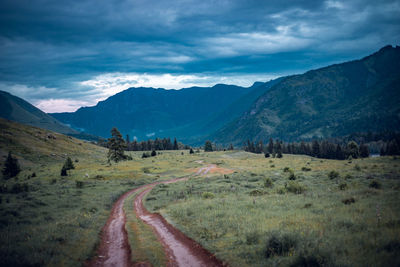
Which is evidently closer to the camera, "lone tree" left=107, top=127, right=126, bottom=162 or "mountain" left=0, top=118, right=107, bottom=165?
"lone tree" left=107, top=127, right=126, bottom=162

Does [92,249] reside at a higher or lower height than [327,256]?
lower

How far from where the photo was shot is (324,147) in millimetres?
163250

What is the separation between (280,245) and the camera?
11.1 meters

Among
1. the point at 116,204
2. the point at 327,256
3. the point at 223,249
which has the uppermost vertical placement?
the point at 327,256

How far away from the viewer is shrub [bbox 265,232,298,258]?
10914mm

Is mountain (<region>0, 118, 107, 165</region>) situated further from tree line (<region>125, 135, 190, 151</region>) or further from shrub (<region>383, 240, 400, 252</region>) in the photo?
shrub (<region>383, 240, 400, 252</region>)

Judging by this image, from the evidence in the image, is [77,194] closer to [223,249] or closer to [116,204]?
[116,204]

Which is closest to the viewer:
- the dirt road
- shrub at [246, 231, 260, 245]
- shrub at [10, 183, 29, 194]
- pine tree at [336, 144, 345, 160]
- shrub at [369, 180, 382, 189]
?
the dirt road

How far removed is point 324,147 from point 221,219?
17291 centimetres

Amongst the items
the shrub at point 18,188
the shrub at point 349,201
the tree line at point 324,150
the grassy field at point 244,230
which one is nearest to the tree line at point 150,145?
the tree line at point 324,150

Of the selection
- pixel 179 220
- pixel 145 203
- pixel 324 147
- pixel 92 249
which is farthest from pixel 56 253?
pixel 324 147

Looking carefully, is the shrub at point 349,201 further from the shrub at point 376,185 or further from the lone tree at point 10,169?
the lone tree at point 10,169

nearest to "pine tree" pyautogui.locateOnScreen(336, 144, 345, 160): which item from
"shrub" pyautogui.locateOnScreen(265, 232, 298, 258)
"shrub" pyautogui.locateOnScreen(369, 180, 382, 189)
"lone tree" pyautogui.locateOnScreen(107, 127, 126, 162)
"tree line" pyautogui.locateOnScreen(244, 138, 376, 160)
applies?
"tree line" pyautogui.locateOnScreen(244, 138, 376, 160)

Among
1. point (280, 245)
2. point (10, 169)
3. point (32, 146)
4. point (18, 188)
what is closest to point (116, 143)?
point (10, 169)
